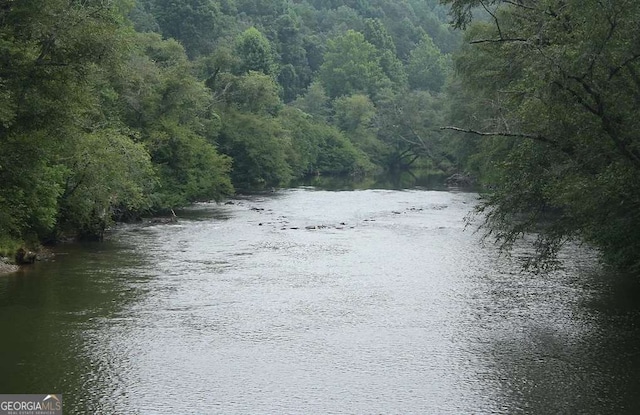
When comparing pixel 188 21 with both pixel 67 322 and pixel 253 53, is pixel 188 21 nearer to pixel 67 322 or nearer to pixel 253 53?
pixel 253 53

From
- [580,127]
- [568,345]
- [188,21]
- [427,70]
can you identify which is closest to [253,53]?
[188,21]

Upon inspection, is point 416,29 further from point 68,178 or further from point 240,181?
point 68,178

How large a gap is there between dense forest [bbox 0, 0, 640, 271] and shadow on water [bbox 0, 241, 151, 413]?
2420 mm

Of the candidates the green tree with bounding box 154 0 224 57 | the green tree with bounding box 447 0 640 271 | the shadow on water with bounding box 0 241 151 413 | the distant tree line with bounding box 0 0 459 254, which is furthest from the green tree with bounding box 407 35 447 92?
the green tree with bounding box 447 0 640 271

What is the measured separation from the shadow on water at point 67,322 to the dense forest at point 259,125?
2.42 meters

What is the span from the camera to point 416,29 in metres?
173

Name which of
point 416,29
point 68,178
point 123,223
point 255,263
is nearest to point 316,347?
point 255,263

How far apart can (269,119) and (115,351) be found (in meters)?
54.5

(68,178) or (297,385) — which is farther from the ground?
(68,178)

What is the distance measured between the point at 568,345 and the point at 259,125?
2025 inches

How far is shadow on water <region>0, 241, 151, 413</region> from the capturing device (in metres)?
16.2

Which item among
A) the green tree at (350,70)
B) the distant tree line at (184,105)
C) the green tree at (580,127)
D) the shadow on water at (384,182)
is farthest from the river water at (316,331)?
the green tree at (350,70)

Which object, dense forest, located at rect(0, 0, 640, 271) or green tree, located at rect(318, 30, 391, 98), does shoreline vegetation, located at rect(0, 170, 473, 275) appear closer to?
dense forest, located at rect(0, 0, 640, 271)

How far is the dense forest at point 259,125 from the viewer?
59.2 ft
